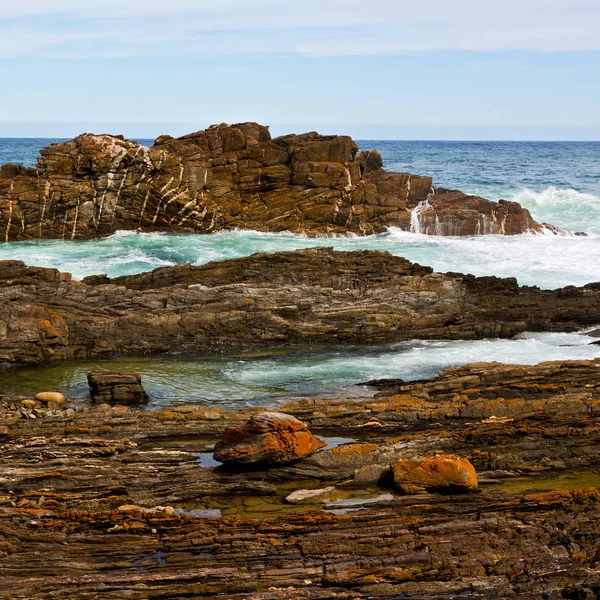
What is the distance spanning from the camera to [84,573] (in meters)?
11.4

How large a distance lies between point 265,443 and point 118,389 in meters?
7.28

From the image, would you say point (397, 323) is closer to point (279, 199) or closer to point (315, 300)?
point (315, 300)

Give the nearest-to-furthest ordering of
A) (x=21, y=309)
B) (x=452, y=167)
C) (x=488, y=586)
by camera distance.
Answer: (x=488, y=586)
(x=21, y=309)
(x=452, y=167)

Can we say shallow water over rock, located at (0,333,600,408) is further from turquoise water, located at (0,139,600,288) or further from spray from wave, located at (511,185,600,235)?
spray from wave, located at (511,185,600,235)

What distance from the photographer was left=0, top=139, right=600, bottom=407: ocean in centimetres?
2327

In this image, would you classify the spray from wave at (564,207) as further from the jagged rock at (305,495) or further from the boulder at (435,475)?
the jagged rock at (305,495)

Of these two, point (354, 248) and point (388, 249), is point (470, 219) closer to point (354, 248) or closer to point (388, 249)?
point (388, 249)

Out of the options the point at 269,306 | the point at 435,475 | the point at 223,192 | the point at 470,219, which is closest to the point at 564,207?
the point at 470,219

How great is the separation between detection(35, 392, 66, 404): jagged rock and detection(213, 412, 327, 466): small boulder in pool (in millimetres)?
6451

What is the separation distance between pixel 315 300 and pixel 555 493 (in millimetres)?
15909

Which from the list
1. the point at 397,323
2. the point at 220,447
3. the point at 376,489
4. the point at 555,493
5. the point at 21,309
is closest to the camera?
the point at 555,493

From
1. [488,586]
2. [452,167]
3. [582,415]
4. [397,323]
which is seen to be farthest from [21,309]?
[452,167]

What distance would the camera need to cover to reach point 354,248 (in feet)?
145

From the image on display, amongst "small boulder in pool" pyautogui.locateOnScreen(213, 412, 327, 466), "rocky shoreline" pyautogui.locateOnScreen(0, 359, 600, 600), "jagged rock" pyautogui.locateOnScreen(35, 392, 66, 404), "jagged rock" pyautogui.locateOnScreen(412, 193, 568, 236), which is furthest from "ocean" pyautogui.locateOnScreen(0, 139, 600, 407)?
"small boulder in pool" pyautogui.locateOnScreen(213, 412, 327, 466)
